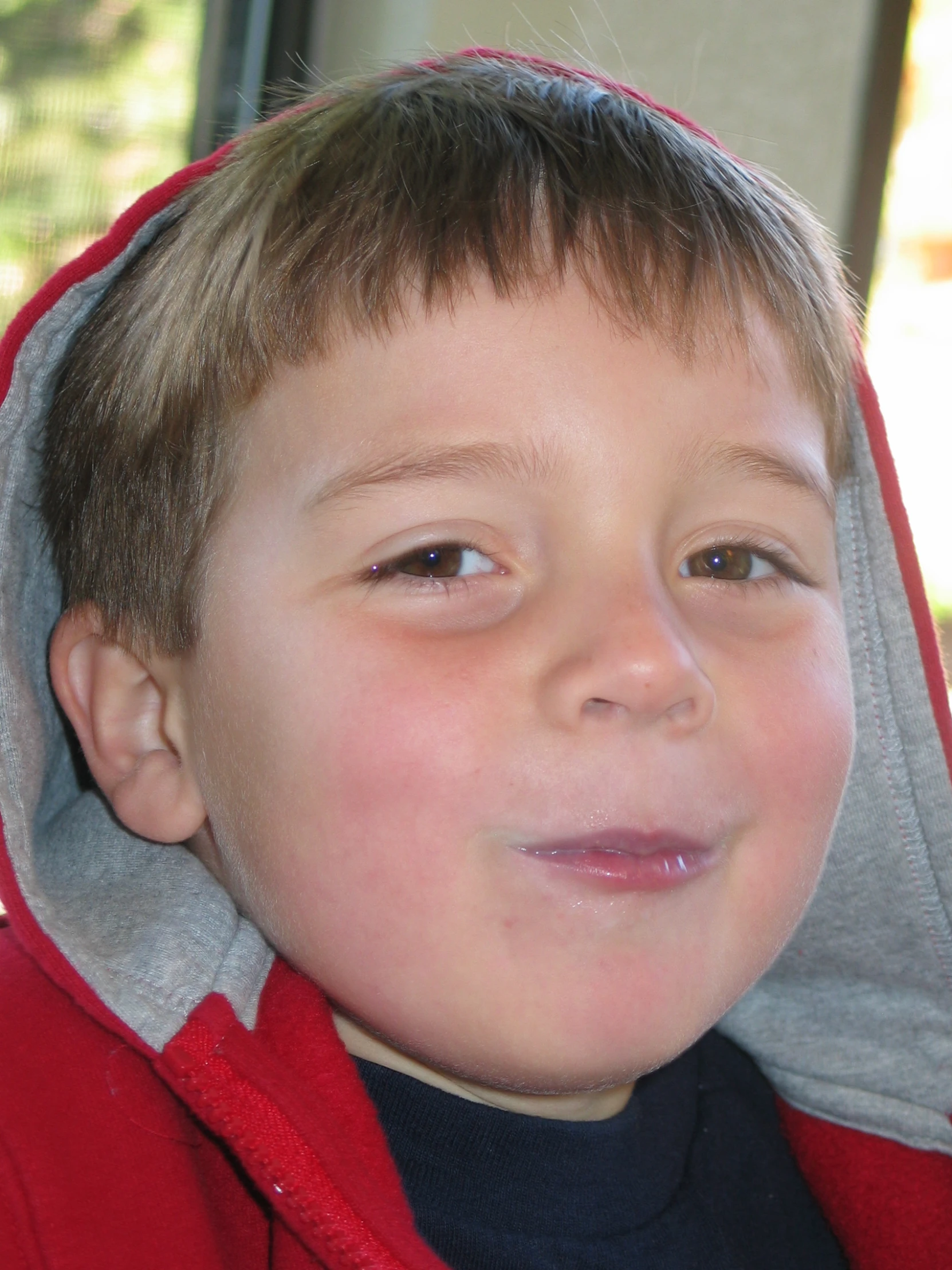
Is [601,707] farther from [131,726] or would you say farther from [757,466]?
[131,726]

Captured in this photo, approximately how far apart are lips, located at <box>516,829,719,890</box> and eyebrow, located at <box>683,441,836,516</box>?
22 centimetres

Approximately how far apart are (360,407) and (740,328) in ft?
0.83

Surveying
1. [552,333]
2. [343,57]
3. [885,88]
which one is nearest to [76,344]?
[552,333]

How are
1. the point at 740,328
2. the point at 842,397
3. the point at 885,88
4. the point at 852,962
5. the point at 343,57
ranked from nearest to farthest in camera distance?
1. the point at 740,328
2. the point at 842,397
3. the point at 852,962
4. the point at 343,57
5. the point at 885,88

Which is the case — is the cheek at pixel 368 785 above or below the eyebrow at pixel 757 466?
below

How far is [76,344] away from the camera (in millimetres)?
879

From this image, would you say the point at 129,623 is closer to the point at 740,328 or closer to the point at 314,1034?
the point at 314,1034

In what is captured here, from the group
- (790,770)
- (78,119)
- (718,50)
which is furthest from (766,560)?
(718,50)

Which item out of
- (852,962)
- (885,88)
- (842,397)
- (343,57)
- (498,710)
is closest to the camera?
(498,710)

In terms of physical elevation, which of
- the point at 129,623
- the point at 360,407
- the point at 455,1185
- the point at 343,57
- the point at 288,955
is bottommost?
the point at 455,1185

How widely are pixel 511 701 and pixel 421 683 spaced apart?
0.05m

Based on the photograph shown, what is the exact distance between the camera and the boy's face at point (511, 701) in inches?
27.2

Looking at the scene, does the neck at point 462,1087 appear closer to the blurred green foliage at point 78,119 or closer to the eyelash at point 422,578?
the eyelash at point 422,578

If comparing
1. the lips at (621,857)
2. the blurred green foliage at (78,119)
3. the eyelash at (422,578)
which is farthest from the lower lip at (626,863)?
the blurred green foliage at (78,119)
